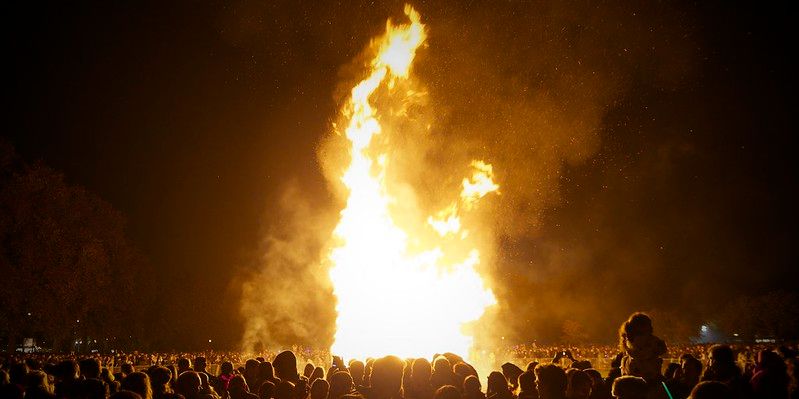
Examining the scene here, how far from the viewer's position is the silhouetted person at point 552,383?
15.8 ft

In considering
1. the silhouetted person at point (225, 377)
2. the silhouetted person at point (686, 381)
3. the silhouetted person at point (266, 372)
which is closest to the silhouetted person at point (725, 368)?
the silhouetted person at point (686, 381)

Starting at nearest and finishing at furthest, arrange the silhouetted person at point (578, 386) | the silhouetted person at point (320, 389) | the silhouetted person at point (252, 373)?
the silhouetted person at point (578, 386) → the silhouetted person at point (320, 389) → the silhouetted person at point (252, 373)

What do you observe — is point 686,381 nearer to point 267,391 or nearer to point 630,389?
point 630,389

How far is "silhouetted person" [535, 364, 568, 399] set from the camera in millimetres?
4816

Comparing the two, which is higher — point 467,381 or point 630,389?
point 467,381

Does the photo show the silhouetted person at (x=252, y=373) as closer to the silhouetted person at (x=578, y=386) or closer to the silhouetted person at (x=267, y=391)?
the silhouetted person at (x=267, y=391)

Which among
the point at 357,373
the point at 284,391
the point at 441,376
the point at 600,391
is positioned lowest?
the point at 600,391

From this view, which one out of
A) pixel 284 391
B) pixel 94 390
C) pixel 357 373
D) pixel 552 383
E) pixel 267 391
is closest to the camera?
pixel 94 390

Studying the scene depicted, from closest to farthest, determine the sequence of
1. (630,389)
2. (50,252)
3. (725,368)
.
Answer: (630,389), (725,368), (50,252)

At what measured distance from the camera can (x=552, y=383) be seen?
483 cm

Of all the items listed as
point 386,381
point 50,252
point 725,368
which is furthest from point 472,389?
point 50,252

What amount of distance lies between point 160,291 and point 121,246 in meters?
14.9

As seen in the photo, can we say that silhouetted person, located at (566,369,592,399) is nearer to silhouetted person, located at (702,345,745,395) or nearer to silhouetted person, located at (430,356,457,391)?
silhouetted person, located at (430,356,457,391)

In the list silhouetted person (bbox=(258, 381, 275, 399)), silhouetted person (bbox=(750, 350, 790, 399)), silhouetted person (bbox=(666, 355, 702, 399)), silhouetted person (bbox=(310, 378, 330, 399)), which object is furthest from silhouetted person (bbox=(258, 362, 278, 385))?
silhouetted person (bbox=(750, 350, 790, 399))
